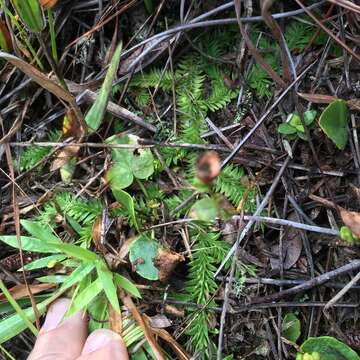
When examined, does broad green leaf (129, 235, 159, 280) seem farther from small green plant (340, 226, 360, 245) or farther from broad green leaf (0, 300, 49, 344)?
small green plant (340, 226, 360, 245)

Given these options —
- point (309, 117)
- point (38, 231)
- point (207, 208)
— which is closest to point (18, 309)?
point (38, 231)

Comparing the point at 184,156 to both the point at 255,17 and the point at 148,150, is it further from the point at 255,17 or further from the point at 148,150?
the point at 255,17

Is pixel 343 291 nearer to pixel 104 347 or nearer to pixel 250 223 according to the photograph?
pixel 250 223

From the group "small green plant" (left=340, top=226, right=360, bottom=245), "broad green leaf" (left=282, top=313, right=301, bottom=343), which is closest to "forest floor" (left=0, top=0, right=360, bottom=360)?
"broad green leaf" (left=282, top=313, right=301, bottom=343)

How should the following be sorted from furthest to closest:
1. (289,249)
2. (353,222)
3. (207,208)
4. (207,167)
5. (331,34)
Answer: (289,249) → (331,34) → (353,222) → (207,208) → (207,167)

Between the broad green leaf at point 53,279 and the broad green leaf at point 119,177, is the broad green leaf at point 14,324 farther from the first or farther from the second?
the broad green leaf at point 119,177

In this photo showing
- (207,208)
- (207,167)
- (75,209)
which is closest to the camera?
(207,167)
